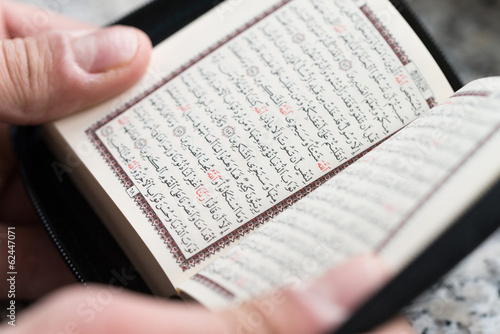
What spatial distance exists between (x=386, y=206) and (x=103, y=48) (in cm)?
35

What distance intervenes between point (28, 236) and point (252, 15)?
396mm

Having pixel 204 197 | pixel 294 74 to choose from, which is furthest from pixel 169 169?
pixel 294 74

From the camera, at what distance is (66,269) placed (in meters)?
0.62

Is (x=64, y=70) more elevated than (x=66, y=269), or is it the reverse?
(x=64, y=70)

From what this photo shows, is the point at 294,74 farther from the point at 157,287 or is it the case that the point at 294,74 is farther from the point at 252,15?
the point at 157,287

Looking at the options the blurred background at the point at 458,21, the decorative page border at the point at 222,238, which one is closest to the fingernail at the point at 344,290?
the decorative page border at the point at 222,238

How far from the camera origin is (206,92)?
482 millimetres

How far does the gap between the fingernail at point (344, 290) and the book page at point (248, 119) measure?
159 millimetres

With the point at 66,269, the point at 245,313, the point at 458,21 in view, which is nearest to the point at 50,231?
the point at 66,269

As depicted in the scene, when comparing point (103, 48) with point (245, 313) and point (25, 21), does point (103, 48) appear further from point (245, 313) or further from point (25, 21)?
point (245, 313)

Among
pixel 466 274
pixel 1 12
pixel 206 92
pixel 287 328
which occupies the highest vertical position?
pixel 1 12

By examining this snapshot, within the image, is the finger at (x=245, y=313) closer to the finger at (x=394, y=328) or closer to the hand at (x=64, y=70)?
the finger at (x=394, y=328)

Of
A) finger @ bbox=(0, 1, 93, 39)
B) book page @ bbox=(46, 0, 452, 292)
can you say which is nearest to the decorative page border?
book page @ bbox=(46, 0, 452, 292)

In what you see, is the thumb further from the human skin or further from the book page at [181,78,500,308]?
the book page at [181,78,500,308]
